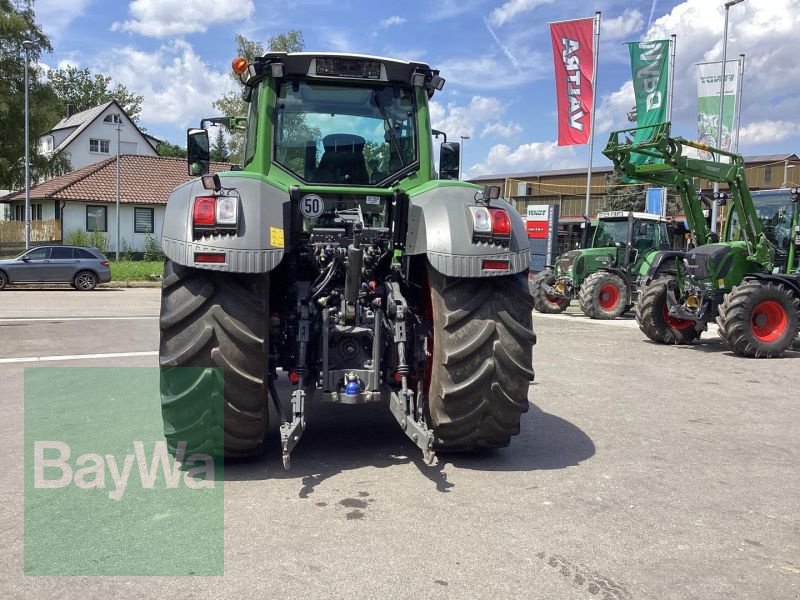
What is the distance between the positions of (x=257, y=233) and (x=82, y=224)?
120 feet

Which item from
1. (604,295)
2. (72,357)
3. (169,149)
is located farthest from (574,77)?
(169,149)

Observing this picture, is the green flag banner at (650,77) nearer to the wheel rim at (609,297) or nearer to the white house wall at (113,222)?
→ the wheel rim at (609,297)

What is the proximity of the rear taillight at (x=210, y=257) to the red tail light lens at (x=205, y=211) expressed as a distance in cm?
17

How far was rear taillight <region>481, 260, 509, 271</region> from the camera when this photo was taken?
4.61 m

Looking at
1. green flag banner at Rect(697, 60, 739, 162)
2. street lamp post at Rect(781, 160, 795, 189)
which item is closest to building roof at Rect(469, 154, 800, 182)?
street lamp post at Rect(781, 160, 795, 189)

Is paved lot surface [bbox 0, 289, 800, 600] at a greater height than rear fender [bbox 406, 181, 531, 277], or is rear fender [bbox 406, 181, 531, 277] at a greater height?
rear fender [bbox 406, 181, 531, 277]

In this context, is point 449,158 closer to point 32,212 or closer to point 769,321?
point 769,321

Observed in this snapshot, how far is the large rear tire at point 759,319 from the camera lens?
36.7 feet

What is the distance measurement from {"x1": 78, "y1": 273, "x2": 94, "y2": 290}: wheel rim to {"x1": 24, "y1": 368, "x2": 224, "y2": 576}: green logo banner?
1770 cm

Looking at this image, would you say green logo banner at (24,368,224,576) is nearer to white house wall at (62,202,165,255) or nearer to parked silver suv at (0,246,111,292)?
parked silver suv at (0,246,111,292)

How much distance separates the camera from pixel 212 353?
14.4ft

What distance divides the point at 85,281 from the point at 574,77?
1671 cm

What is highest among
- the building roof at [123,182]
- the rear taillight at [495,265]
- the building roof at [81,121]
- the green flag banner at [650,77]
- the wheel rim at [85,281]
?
the building roof at [81,121]

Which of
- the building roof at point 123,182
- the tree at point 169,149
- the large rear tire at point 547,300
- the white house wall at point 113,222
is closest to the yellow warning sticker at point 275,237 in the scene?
the large rear tire at point 547,300
